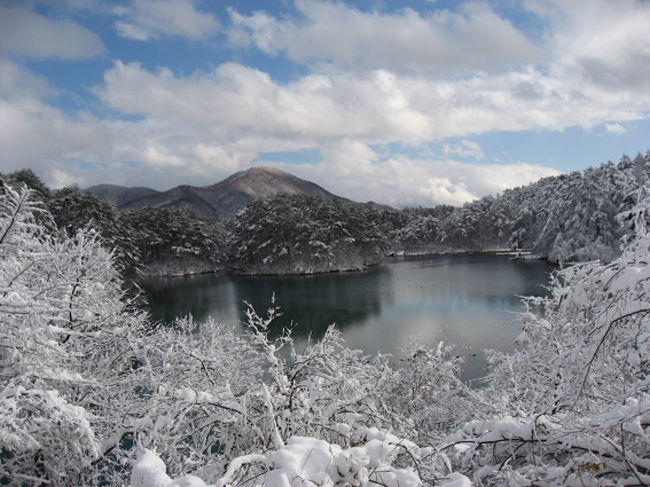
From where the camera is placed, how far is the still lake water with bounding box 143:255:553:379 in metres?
18.3

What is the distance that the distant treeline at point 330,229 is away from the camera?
3525 centimetres

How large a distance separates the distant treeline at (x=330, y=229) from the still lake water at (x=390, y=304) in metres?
5.36

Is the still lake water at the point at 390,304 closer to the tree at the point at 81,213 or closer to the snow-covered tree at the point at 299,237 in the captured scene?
the snow-covered tree at the point at 299,237

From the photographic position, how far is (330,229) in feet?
176

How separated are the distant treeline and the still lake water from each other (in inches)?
211

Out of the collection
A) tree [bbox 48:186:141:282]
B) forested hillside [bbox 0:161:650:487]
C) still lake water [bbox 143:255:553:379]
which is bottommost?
still lake water [bbox 143:255:553:379]

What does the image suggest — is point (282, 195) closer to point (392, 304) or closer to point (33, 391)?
point (392, 304)

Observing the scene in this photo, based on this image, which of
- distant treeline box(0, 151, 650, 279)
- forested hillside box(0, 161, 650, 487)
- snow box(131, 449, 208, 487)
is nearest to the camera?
snow box(131, 449, 208, 487)

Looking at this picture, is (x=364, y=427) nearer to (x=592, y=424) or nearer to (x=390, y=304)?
(x=592, y=424)

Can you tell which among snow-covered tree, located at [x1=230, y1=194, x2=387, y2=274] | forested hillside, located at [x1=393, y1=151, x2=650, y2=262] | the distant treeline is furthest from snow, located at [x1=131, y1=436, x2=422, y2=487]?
snow-covered tree, located at [x1=230, y1=194, x2=387, y2=274]

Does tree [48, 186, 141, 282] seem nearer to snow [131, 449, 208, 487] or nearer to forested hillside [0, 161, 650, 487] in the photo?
forested hillside [0, 161, 650, 487]

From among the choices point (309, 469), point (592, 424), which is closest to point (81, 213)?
point (309, 469)

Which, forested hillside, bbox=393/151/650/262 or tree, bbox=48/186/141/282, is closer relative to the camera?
tree, bbox=48/186/141/282

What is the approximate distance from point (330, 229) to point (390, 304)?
27.1m
